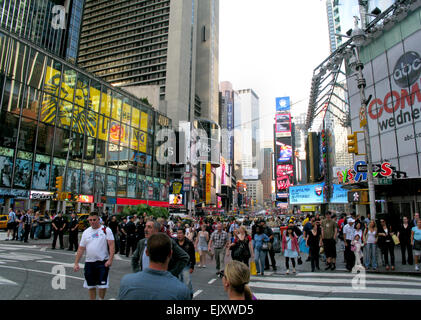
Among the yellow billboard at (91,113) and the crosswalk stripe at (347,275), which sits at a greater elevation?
the yellow billboard at (91,113)

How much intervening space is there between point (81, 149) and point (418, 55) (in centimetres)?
4053

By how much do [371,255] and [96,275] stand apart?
9.97 m

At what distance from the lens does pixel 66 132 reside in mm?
39125

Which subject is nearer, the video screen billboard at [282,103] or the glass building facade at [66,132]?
the glass building facade at [66,132]

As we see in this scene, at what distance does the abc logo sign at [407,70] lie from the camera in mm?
20406

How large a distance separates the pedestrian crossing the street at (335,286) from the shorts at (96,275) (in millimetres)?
3831

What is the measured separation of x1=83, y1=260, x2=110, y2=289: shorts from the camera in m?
5.56

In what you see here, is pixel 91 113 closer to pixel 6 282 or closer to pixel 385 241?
pixel 6 282

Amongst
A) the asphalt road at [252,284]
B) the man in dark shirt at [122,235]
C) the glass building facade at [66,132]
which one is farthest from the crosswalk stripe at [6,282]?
the glass building facade at [66,132]

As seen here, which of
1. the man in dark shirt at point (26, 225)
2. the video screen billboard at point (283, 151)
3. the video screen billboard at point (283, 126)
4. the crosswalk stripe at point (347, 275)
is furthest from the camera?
the video screen billboard at point (283, 126)

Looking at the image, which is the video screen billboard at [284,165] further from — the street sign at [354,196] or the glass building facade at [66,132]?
the street sign at [354,196]

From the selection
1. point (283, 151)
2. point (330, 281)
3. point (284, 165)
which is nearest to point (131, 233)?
point (330, 281)

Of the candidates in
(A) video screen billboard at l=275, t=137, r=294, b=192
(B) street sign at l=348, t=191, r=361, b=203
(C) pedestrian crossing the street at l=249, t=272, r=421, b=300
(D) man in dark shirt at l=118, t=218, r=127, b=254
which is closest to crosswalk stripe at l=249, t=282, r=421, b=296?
(C) pedestrian crossing the street at l=249, t=272, r=421, b=300
